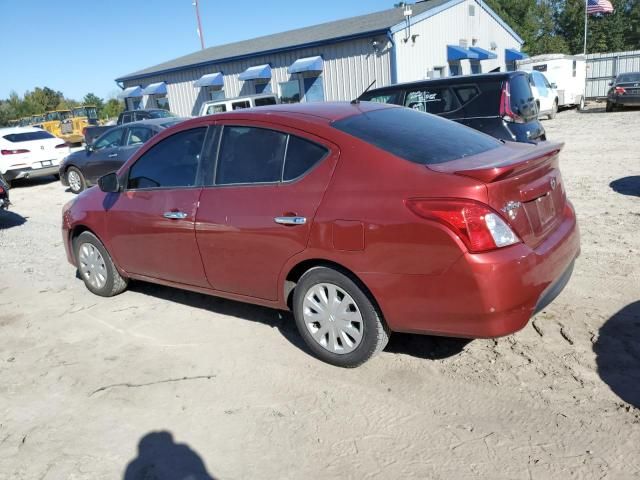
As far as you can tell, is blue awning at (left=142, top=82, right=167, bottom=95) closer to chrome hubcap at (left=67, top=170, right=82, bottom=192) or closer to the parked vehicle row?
the parked vehicle row

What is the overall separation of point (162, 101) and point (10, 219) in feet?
74.3

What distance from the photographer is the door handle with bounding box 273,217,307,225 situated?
3426 mm

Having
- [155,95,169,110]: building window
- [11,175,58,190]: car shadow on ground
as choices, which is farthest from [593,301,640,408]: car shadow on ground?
[155,95,169,110]: building window

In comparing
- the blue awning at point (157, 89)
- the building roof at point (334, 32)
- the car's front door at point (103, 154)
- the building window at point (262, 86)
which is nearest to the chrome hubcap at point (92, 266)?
the car's front door at point (103, 154)

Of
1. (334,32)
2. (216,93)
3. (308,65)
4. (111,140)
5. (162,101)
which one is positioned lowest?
(111,140)

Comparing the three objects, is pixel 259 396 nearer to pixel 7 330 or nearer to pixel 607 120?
pixel 7 330

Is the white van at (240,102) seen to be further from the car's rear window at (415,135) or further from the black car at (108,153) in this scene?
the car's rear window at (415,135)

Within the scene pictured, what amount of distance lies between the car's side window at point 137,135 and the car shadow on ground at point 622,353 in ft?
29.9

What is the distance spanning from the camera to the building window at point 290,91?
78.5ft

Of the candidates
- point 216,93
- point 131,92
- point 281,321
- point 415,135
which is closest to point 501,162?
point 415,135

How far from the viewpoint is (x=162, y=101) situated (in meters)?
31.2

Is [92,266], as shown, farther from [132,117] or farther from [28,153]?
[132,117]

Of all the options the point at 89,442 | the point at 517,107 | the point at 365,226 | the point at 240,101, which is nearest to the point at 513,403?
the point at 365,226

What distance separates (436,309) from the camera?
3047 mm
